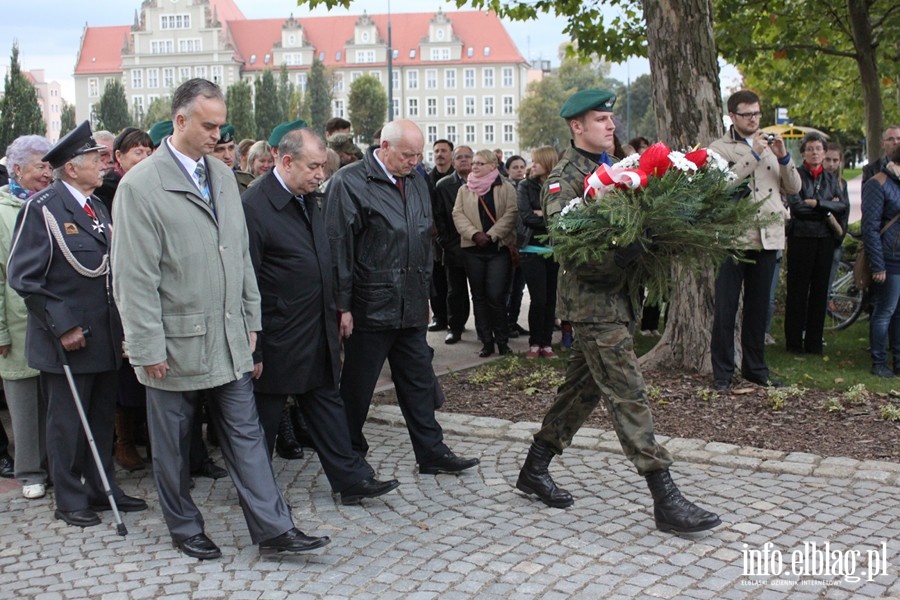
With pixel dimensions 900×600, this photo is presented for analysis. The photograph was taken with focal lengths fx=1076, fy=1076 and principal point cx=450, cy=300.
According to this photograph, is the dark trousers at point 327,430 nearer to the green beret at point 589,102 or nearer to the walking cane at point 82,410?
the walking cane at point 82,410

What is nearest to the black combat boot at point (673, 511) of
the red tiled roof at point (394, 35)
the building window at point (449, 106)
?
the red tiled roof at point (394, 35)

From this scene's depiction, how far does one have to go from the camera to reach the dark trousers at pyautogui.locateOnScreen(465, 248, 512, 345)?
408 inches

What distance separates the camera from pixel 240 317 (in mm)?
5152

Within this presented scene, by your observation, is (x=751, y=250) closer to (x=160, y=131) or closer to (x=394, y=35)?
(x=160, y=131)

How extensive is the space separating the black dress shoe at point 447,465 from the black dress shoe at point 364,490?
20.4 inches

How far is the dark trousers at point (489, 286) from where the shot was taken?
10367 millimetres

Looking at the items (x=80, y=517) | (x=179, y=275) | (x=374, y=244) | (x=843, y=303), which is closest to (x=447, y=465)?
(x=374, y=244)

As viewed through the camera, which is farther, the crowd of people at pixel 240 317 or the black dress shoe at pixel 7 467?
the black dress shoe at pixel 7 467

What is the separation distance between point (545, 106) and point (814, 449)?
292 ft

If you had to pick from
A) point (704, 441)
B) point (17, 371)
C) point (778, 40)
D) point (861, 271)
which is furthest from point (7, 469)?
point (778, 40)

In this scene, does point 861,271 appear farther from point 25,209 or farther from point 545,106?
point 545,106

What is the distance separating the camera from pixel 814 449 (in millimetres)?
6723

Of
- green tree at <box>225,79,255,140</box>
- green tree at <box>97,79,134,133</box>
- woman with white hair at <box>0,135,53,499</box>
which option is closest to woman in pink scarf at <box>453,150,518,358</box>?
woman with white hair at <box>0,135,53,499</box>

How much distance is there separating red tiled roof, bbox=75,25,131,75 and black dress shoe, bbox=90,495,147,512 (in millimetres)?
132175
